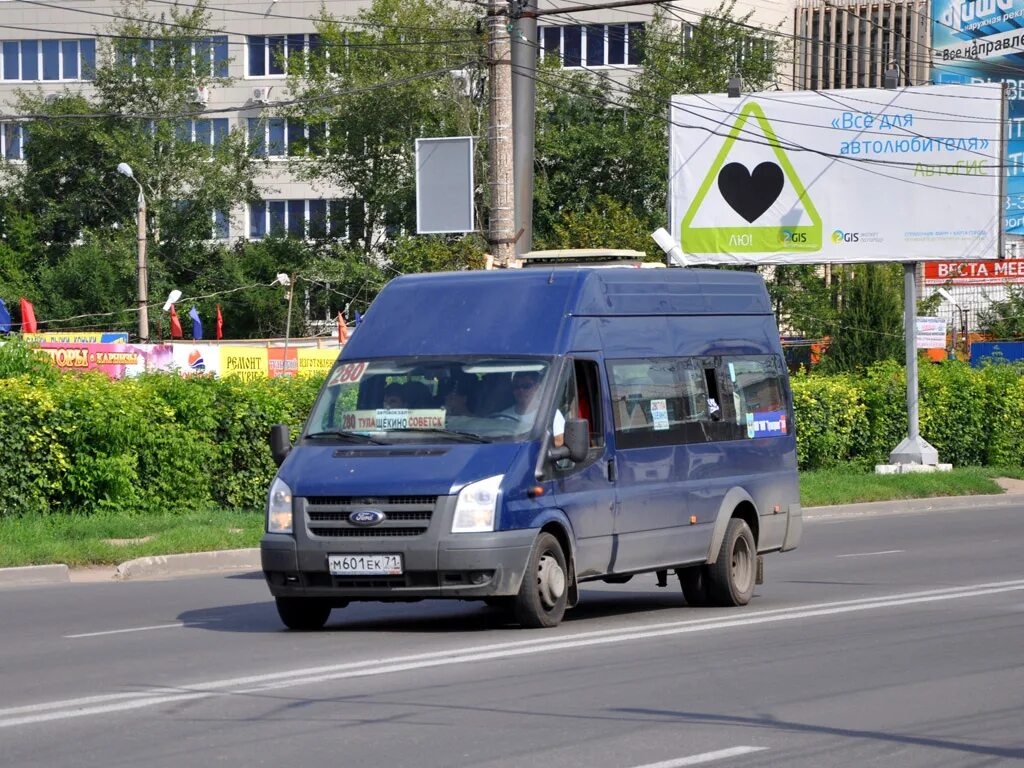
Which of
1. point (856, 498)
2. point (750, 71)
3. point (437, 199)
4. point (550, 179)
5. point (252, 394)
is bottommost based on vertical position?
point (856, 498)

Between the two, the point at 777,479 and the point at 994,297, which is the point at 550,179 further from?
the point at 777,479

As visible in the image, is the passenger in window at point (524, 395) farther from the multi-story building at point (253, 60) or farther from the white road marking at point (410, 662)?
the multi-story building at point (253, 60)

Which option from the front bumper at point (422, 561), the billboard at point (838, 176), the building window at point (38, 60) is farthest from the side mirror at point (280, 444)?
the building window at point (38, 60)

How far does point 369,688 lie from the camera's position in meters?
8.99

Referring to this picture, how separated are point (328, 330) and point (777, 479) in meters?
55.9

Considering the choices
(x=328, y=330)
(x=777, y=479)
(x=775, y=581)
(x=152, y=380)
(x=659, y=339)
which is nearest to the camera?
(x=659, y=339)

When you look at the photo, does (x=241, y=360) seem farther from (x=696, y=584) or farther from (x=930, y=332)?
(x=696, y=584)

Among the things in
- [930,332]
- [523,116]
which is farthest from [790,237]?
[523,116]

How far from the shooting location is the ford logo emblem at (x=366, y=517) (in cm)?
1098

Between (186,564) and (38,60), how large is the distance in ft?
203

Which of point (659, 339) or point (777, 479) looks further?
point (777, 479)

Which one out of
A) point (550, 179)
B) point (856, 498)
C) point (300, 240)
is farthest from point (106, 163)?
point (856, 498)

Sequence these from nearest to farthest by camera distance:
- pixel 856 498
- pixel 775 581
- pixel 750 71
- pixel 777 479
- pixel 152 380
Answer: pixel 777 479, pixel 775 581, pixel 152 380, pixel 856 498, pixel 750 71

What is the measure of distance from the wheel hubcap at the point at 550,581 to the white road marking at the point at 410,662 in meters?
0.36
